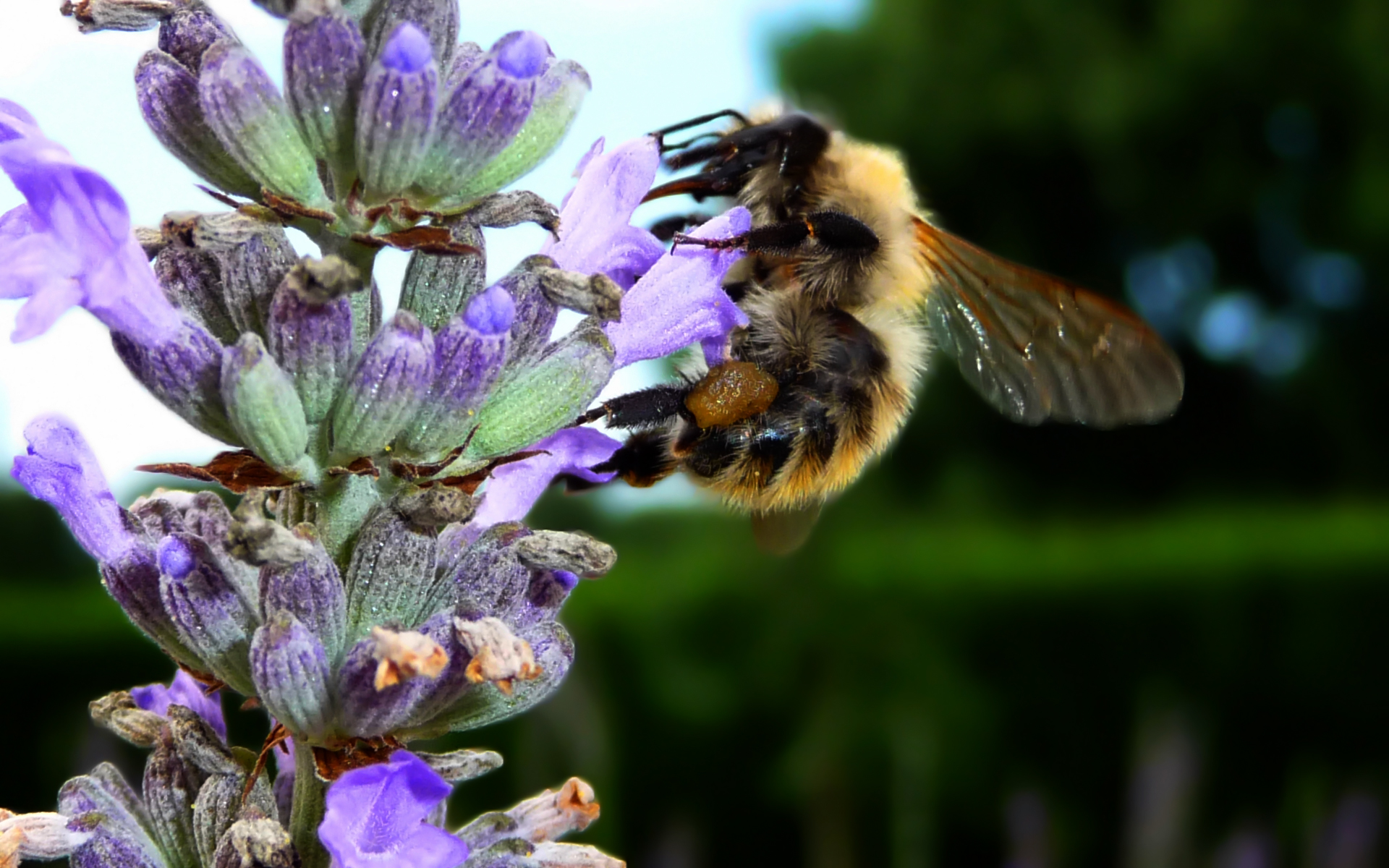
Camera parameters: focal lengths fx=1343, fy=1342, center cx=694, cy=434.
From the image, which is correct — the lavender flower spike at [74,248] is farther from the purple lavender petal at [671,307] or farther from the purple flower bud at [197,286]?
the purple lavender petal at [671,307]

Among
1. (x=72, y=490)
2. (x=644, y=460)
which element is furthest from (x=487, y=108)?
(x=644, y=460)

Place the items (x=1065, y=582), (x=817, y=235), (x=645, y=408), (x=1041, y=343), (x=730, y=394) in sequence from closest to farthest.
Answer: (x=645, y=408) < (x=730, y=394) < (x=817, y=235) < (x=1041, y=343) < (x=1065, y=582)

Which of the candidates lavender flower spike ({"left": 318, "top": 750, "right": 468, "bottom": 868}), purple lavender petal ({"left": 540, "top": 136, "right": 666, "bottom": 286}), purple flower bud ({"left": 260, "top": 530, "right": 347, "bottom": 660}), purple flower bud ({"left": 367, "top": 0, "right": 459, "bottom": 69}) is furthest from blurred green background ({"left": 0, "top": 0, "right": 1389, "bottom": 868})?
lavender flower spike ({"left": 318, "top": 750, "right": 468, "bottom": 868})

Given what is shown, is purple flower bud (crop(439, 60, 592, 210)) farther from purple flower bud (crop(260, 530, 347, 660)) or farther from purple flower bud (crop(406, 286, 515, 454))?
purple flower bud (crop(260, 530, 347, 660))

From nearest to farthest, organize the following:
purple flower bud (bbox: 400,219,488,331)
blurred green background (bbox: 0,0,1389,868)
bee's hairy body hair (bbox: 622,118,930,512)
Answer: purple flower bud (bbox: 400,219,488,331), bee's hairy body hair (bbox: 622,118,930,512), blurred green background (bbox: 0,0,1389,868)

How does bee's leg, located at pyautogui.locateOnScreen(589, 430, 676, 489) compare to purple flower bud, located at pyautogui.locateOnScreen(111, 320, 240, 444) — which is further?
A: bee's leg, located at pyautogui.locateOnScreen(589, 430, 676, 489)

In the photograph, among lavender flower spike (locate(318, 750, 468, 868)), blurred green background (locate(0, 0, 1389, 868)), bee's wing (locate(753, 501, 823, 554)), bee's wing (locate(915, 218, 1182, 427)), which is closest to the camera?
lavender flower spike (locate(318, 750, 468, 868))

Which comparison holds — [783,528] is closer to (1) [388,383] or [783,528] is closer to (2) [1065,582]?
(1) [388,383]
